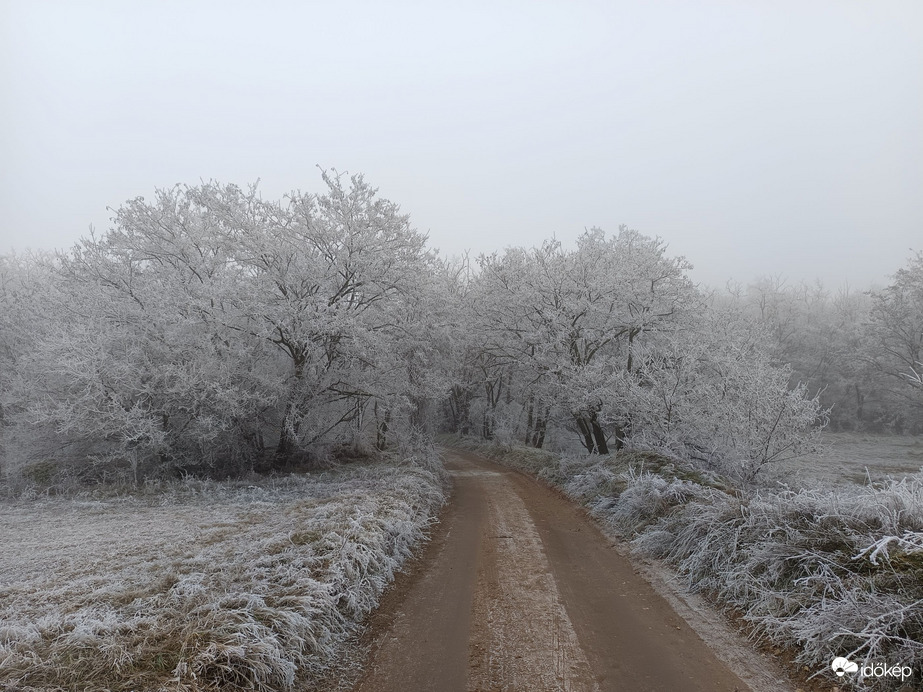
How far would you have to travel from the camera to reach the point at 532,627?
5379mm

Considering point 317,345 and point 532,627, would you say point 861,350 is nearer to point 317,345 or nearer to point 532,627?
point 317,345

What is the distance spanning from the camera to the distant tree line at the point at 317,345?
12953 mm

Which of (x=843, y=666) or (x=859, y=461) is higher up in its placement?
(x=859, y=461)

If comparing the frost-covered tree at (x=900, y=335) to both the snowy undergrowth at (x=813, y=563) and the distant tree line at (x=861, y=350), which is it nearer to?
the distant tree line at (x=861, y=350)

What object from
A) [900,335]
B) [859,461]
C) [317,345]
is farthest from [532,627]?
[900,335]

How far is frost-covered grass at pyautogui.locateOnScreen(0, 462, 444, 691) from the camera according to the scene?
3936 mm

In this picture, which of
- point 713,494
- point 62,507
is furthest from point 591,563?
point 62,507

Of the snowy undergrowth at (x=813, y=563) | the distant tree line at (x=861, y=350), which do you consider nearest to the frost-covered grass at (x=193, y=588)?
the snowy undergrowth at (x=813, y=563)

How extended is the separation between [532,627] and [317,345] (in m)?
11.1

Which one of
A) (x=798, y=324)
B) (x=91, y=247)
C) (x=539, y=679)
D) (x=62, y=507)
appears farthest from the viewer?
(x=798, y=324)

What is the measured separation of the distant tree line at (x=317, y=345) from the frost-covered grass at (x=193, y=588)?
3660 mm

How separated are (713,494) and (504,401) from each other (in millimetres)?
24074

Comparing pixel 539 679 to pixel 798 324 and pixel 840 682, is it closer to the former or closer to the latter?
pixel 840 682

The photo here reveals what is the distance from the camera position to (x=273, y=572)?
5910mm
